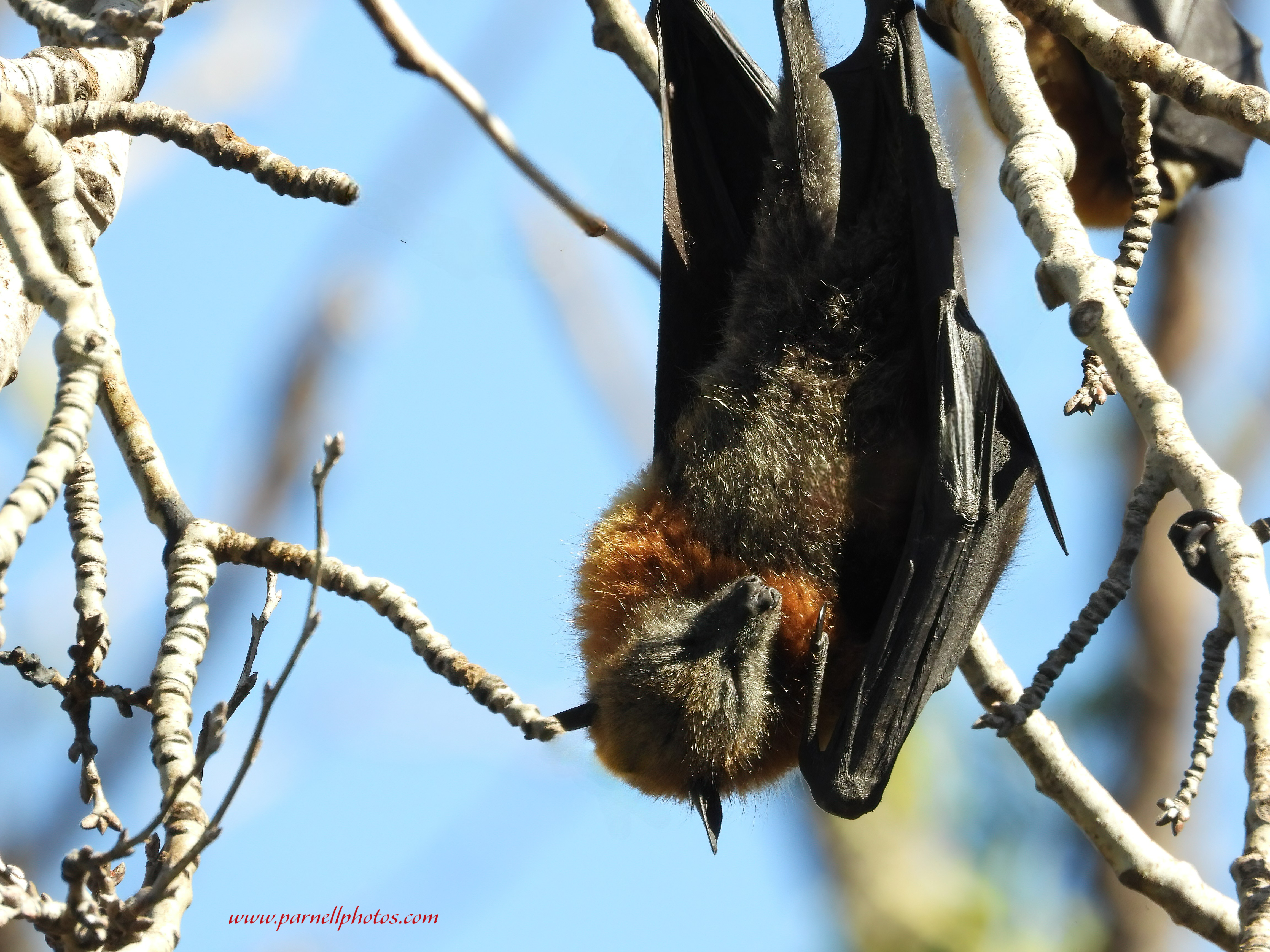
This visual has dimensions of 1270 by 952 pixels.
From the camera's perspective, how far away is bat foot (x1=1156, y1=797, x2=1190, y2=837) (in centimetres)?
245

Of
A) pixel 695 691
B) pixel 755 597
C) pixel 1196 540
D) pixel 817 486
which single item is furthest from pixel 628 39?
pixel 1196 540

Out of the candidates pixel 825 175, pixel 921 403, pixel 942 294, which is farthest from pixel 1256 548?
pixel 825 175

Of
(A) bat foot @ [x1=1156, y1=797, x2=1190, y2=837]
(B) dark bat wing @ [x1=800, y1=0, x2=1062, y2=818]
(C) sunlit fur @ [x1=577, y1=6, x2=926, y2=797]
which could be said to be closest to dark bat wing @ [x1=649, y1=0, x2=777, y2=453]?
(C) sunlit fur @ [x1=577, y1=6, x2=926, y2=797]

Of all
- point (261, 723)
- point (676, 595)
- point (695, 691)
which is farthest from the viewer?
point (676, 595)

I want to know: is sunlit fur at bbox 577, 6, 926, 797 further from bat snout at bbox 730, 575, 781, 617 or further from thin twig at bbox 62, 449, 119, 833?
thin twig at bbox 62, 449, 119, 833

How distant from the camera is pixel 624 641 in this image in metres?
4.91

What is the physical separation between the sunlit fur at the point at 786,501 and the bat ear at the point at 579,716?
0.04 metres

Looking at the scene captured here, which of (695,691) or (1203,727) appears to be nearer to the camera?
(1203,727)

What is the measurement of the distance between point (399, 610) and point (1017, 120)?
220 centimetres

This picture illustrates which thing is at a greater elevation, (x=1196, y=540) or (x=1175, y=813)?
(x=1196, y=540)

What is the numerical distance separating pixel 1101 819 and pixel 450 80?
3991 millimetres

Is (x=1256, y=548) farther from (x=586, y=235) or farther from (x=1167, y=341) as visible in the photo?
(x=1167, y=341)

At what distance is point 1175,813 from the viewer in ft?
8.07

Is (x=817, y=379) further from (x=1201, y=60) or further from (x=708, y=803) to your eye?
(x=1201, y=60)
